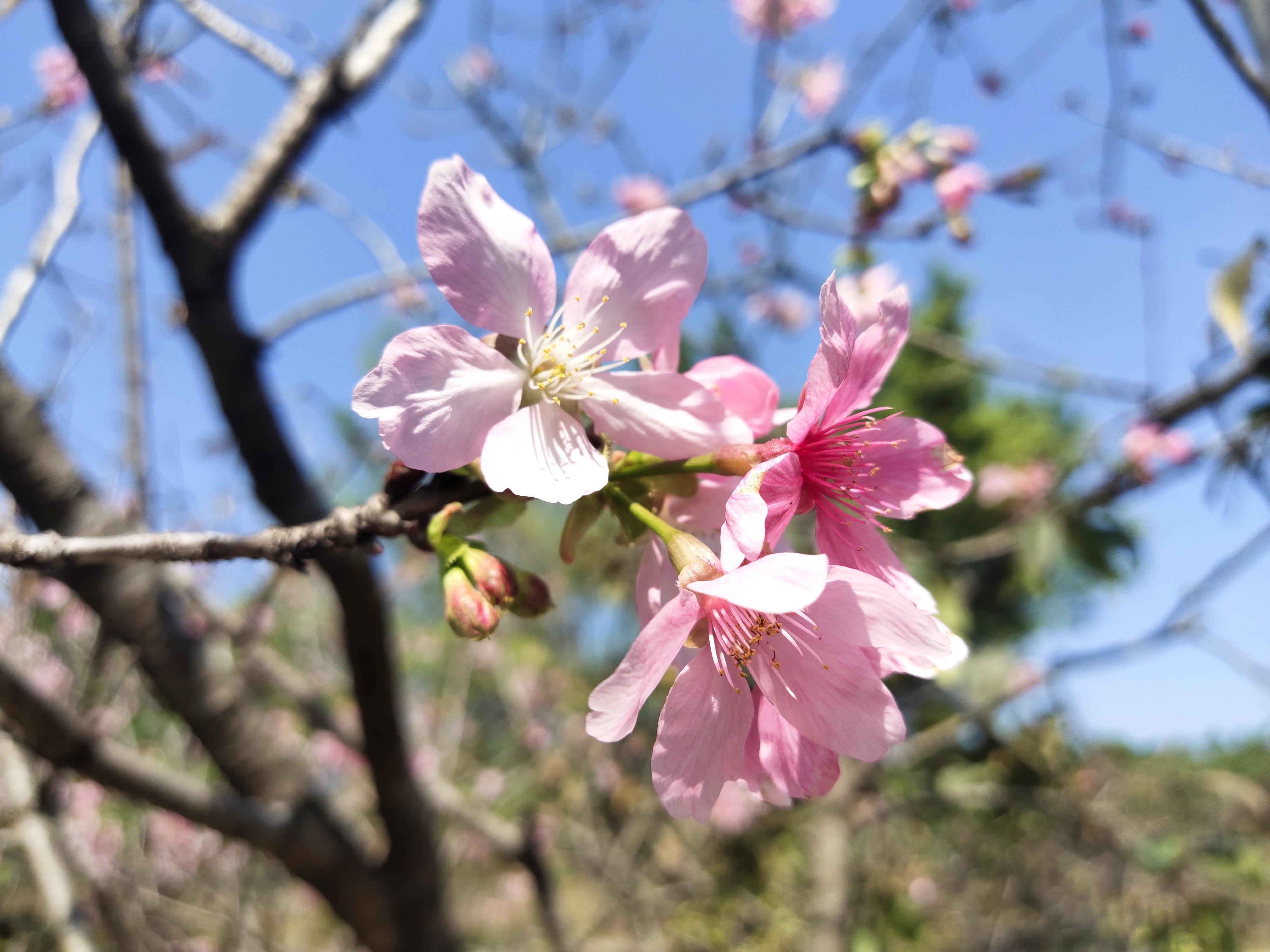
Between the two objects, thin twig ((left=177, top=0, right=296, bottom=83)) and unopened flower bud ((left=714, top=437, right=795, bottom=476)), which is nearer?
unopened flower bud ((left=714, top=437, right=795, bottom=476))

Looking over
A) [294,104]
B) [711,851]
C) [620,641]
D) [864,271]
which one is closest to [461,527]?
[294,104]

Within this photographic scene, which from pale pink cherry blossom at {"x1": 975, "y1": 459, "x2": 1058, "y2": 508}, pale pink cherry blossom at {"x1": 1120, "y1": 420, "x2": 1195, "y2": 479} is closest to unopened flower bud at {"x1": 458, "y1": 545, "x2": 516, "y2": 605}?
pale pink cherry blossom at {"x1": 1120, "y1": 420, "x2": 1195, "y2": 479}

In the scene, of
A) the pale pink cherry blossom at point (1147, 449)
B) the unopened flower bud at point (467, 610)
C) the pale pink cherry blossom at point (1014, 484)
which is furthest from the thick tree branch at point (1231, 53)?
the pale pink cherry blossom at point (1014, 484)

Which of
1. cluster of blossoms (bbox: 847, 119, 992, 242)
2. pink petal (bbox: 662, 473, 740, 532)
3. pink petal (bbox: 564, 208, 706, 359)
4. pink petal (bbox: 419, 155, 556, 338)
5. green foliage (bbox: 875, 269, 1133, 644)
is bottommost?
green foliage (bbox: 875, 269, 1133, 644)

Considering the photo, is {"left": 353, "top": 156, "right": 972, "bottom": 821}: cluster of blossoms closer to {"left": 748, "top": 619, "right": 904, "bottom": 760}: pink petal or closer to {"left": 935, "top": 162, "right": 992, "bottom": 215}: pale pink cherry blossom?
{"left": 748, "top": 619, "right": 904, "bottom": 760}: pink petal

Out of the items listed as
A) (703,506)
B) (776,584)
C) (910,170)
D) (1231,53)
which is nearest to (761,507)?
(776,584)

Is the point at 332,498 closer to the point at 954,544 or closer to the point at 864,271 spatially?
the point at 864,271

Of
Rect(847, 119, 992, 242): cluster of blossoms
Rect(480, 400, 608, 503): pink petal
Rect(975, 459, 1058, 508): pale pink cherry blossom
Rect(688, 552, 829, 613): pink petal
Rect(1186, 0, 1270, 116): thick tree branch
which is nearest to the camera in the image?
Rect(688, 552, 829, 613): pink petal
